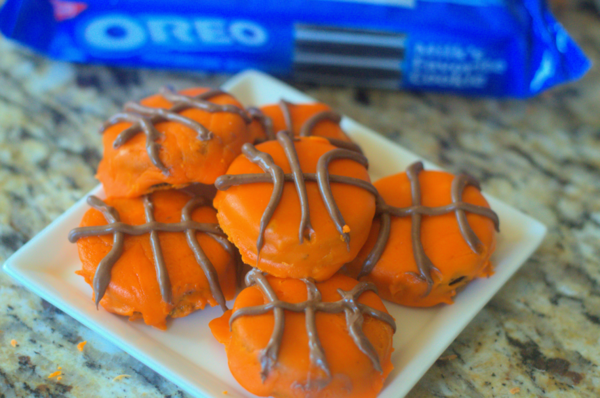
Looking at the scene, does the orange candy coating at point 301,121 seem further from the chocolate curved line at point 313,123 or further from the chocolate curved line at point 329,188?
the chocolate curved line at point 329,188

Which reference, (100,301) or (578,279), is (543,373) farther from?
(100,301)

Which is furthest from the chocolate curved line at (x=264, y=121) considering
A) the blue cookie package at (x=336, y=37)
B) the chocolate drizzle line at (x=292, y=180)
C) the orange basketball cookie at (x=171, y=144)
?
the blue cookie package at (x=336, y=37)

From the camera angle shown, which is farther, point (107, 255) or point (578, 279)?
point (578, 279)

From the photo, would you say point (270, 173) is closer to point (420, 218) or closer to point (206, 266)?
point (206, 266)

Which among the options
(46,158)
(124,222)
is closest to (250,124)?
(124,222)

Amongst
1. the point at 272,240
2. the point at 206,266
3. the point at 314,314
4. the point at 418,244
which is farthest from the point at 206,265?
the point at 418,244

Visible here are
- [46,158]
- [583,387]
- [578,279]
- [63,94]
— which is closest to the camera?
[583,387]
